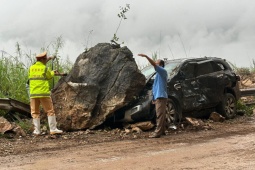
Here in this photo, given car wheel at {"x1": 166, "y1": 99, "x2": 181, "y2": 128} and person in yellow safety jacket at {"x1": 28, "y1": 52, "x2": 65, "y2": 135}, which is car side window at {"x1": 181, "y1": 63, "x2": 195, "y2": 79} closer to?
car wheel at {"x1": 166, "y1": 99, "x2": 181, "y2": 128}

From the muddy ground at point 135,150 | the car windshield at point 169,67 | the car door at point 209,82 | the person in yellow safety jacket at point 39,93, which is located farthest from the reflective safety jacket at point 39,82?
the car door at point 209,82

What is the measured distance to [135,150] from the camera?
7.31 metres

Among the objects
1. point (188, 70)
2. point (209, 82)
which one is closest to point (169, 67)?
point (188, 70)

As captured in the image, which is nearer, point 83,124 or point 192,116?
point 83,124

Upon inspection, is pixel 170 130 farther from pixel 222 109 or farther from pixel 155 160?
pixel 155 160

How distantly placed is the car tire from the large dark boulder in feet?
9.55

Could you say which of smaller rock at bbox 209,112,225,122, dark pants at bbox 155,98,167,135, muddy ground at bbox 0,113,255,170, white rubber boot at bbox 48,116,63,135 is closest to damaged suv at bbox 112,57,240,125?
smaller rock at bbox 209,112,225,122

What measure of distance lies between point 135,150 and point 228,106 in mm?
5583

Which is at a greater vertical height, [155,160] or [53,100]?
[53,100]

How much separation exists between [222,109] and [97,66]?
159 inches

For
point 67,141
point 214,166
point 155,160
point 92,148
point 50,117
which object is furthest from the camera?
point 50,117

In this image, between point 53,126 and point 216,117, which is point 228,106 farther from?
point 53,126

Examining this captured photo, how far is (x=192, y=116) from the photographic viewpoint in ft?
36.5

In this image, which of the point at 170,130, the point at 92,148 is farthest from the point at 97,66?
the point at 92,148
